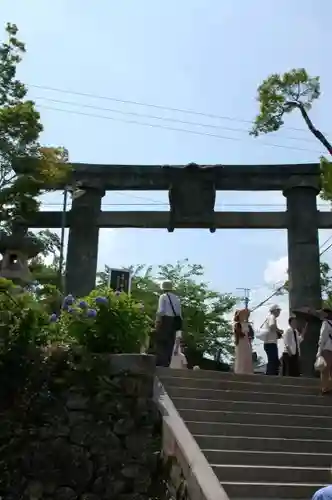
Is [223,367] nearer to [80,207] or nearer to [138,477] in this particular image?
[80,207]

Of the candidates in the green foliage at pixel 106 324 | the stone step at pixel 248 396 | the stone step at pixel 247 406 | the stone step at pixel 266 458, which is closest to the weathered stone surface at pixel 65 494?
the stone step at pixel 266 458

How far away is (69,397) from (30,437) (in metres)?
0.59

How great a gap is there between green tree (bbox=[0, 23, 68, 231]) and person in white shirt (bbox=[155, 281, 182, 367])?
20.6 ft

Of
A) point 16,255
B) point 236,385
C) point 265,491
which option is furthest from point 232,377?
point 16,255

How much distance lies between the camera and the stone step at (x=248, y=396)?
317 inches

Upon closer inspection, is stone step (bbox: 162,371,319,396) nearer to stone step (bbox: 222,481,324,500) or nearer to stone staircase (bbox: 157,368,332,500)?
stone staircase (bbox: 157,368,332,500)

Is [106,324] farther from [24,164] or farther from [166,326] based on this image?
[24,164]

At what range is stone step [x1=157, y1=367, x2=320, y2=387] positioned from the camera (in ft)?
28.1

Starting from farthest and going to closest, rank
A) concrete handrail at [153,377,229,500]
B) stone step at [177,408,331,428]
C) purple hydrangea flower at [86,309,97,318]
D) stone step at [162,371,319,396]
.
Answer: stone step at [162,371,319,396] < stone step at [177,408,331,428] < purple hydrangea flower at [86,309,97,318] < concrete handrail at [153,377,229,500]

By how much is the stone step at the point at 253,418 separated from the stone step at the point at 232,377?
0.92 metres

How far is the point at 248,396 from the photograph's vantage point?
8375mm

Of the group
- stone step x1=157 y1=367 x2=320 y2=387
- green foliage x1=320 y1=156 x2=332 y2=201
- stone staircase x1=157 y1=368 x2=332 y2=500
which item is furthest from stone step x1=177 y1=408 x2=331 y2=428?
green foliage x1=320 y1=156 x2=332 y2=201

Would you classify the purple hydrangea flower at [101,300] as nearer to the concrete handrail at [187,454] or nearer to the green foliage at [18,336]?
the green foliage at [18,336]

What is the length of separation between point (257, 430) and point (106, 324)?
2199mm
